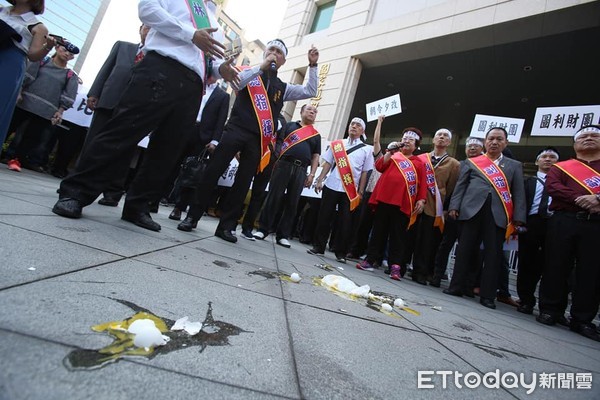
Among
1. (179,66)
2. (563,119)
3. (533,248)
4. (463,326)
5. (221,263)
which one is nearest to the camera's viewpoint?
(221,263)

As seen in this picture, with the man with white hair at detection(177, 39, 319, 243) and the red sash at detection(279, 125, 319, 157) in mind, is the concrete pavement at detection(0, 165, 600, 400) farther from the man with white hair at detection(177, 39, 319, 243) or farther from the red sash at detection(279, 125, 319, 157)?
the red sash at detection(279, 125, 319, 157)

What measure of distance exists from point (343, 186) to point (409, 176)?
0.82 meters

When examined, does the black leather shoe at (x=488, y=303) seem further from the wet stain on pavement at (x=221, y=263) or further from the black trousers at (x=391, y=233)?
the wet stain on pavement at (x=221, y=263)

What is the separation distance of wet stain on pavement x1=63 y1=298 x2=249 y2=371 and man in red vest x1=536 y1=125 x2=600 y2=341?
350 cm

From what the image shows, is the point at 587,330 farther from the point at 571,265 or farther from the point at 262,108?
the point at 262,108

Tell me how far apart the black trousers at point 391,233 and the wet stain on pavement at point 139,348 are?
10.5ft

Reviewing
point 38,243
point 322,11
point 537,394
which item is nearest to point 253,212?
point 38,243

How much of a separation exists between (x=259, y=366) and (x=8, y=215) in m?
1.32

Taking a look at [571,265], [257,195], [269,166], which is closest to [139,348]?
[257,195]

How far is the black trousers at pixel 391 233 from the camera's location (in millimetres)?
3820

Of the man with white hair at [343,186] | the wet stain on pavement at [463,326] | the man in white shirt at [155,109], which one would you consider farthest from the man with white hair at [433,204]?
the man in white shirt at [155,109]

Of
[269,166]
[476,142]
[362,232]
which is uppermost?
[476,142]

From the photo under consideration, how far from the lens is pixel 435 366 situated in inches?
42.0

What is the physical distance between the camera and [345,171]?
420cm
